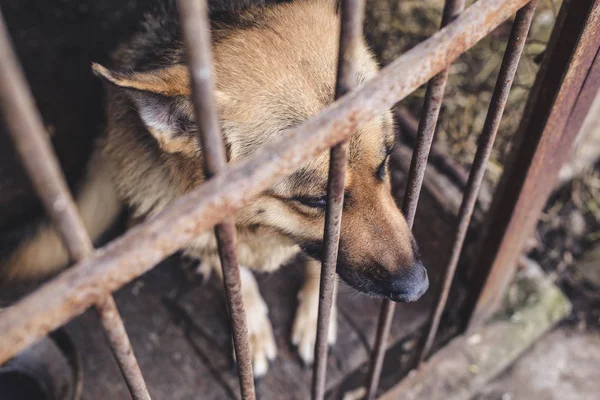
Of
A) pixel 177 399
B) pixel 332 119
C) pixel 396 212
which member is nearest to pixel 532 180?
pixel 396 212

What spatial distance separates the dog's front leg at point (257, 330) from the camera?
235 cm

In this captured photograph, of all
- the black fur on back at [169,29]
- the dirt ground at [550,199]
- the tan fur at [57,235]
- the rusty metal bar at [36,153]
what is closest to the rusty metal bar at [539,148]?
the dirt ground at [550,199]

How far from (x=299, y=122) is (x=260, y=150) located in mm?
734

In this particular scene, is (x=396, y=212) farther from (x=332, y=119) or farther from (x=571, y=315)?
(x=571, y=315)

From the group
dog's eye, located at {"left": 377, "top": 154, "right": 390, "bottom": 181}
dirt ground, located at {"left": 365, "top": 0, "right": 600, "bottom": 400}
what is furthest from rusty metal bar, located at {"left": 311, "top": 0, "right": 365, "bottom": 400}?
dirt ground, located at {"left": 365, "top": 0, "right": 600, "bottom": 400}

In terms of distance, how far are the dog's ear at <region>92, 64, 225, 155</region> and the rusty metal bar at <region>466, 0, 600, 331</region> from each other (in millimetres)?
982

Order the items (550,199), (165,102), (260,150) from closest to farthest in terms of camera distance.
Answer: (260,150) → (165,102) → (550,199)

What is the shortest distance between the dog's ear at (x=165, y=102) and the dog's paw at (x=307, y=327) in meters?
1.08

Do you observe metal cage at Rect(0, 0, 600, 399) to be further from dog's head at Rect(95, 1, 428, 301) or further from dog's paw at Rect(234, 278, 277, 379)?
dog's paw at Rect(234, 278, 277, 379)

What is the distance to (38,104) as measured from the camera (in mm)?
3254

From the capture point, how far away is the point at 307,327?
7.99 feet

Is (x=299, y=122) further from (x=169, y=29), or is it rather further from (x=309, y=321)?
(x=309, y=321)

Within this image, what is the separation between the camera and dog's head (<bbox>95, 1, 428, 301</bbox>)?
1.57 m

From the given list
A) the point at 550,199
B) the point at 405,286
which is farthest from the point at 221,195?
the point at 550,199
